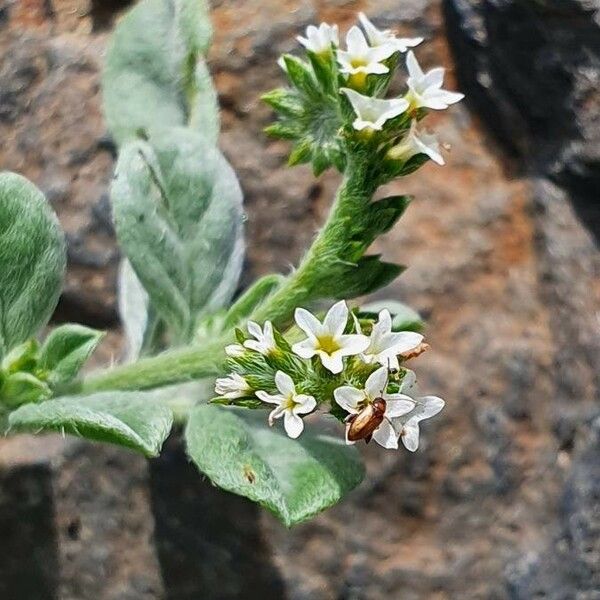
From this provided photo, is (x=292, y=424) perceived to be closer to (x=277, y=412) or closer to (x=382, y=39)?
(x=277, y=412)

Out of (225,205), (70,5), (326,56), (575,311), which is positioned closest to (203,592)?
(225,205)

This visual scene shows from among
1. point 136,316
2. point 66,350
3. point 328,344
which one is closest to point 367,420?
point 328,344

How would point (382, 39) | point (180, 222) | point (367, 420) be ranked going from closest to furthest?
point (367, 420)
point (382, 39)
point (180, 222)

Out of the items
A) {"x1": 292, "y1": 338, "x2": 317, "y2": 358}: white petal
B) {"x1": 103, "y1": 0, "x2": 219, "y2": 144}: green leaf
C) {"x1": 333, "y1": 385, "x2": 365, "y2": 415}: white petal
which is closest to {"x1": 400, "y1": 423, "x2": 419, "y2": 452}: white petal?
{"x1": 333, "y1": 385, "x2": 365, "y2": 415}: white petal

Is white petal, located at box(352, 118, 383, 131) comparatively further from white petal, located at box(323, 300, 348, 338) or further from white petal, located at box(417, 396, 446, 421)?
white petal, located at box(417, 396, 446, 421)

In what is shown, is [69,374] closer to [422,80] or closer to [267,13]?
[422,80]
